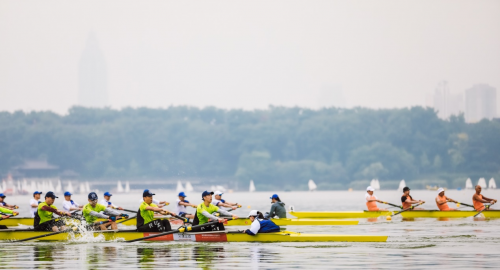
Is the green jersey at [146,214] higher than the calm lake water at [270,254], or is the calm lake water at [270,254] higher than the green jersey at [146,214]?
the green jersey at [146,214]

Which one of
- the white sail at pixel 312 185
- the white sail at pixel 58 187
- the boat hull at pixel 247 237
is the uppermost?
the white sail at pixel 58 187

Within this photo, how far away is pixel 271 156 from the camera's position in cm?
17912

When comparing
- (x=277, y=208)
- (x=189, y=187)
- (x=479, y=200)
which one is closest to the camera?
(x=277, y=208)

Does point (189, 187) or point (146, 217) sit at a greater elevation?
point (189, 187)

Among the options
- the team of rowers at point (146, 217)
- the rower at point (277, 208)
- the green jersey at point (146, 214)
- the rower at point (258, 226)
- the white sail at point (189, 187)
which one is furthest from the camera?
the white sail at point (189, 187)

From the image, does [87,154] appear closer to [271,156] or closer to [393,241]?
[271,156]

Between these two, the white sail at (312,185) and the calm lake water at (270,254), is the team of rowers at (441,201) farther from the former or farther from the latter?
the white sail at (312,185)

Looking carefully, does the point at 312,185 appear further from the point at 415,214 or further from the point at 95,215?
the point at 95,215

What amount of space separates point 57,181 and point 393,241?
5937 inches

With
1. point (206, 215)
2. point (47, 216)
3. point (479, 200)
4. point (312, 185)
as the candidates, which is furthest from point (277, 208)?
point (312, 185)

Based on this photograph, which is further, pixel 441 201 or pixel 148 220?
pixel 441 201

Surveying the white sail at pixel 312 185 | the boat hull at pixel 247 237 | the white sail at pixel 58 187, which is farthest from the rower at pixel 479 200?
the white sail at pixel 58 187

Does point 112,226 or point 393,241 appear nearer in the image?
point 393,241

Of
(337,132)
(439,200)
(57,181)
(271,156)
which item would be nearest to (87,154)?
(57,181)
